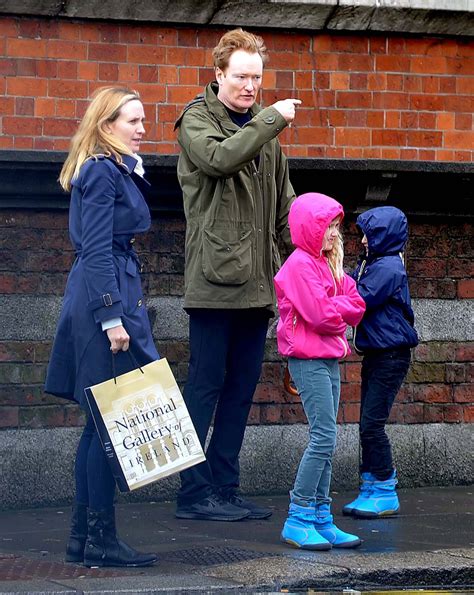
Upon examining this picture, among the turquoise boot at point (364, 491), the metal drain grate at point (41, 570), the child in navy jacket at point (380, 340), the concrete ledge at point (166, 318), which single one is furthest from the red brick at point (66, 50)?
the metal drain grate at point (41, 570)

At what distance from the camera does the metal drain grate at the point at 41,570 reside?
5418mm

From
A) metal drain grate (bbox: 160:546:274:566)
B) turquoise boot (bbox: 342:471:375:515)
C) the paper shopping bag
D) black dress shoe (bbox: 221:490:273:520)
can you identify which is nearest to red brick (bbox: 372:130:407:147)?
turquoise boot (bbox: 342:471:375:515)

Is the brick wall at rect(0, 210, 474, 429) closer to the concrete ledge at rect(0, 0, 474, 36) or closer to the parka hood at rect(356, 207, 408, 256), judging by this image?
the parka hood at rect(356, 207, 408, 256)

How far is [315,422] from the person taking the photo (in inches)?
243

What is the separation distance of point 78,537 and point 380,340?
1.99 meters

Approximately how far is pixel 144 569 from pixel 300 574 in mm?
640

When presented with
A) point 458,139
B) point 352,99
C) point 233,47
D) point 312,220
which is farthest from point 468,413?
point 233,47

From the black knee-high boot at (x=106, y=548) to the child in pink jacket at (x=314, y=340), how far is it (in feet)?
2.60

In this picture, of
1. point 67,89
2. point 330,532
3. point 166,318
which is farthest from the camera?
point 166,318

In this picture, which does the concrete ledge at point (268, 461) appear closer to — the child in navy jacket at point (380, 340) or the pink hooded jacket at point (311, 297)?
the child in navy jacket at point (380, 340)

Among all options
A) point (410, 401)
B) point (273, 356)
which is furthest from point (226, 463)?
point (410, 401)

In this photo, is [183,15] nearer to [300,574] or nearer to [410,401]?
[410,401]

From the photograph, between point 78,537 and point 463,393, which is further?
point 463,393

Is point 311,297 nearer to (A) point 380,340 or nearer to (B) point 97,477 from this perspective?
(A) point 380,340
